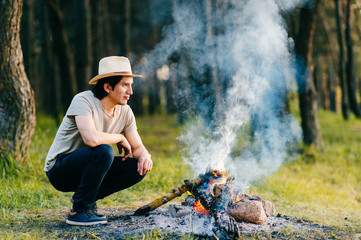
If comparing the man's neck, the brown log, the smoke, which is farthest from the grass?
the man's neck

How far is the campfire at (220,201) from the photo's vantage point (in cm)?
425

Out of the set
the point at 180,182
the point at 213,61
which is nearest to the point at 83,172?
the point at 180,182

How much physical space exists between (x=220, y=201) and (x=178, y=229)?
62cm

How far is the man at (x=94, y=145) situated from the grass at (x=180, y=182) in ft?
1.50

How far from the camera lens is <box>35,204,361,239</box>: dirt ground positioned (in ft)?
12.5

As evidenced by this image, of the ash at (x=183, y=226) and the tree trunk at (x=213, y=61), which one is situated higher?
the tree trunk at (x=213, y=61)

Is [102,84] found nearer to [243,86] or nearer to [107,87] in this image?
[107,87]

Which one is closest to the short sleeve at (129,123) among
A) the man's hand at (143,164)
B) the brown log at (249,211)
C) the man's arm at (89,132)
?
the man's hand at (143,164)

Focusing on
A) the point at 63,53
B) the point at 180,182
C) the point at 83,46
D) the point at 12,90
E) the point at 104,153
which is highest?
the point at 83,46

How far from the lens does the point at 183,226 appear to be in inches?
162

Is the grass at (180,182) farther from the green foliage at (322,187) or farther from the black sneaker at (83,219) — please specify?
the black sneaker at (83,219)

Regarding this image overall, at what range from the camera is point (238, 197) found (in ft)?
15.0

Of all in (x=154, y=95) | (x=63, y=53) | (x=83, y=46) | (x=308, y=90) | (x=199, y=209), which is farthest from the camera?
(x=154, y=95)

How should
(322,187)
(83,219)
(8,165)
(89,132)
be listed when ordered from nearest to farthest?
(89,132) < (83,219) < (8,165) < (322,187)
